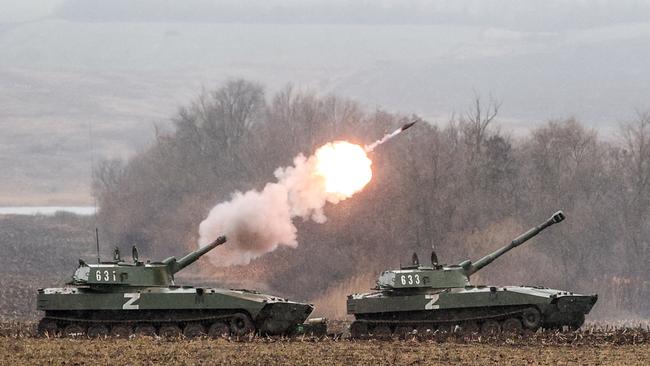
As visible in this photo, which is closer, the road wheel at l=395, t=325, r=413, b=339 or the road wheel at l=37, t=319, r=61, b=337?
the road wheel at l=37, t=319, r=61, b=337

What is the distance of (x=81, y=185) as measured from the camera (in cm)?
17388

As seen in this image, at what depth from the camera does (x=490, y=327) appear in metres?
47.6

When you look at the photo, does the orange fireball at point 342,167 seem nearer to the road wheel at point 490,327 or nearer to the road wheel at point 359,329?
the road wheel at point 359,329

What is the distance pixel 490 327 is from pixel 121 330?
1092 centimetres

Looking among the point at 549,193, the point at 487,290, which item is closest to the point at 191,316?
the point at 487,290

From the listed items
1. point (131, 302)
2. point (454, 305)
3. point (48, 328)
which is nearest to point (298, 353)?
point (131, 302)

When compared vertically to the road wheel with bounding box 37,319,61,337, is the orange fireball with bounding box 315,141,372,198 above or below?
above

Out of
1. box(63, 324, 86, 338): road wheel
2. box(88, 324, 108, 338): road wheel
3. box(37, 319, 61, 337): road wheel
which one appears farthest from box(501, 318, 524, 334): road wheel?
box(37, 319, 61, 337): road wheel

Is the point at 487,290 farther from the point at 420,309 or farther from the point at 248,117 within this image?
the point at 248,117

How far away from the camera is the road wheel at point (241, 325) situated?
1815 inches

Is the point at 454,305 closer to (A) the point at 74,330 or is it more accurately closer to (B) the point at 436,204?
(A) the point at 74,330

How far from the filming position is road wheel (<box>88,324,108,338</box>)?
46.4 meters

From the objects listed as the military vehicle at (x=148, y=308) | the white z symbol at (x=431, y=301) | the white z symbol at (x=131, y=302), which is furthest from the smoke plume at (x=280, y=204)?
the white z symbol at (x=431, y=301)

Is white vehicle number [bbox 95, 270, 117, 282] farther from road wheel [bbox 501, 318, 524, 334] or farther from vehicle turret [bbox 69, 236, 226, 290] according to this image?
road wheel [bbox 501, 318, 524, 334]
